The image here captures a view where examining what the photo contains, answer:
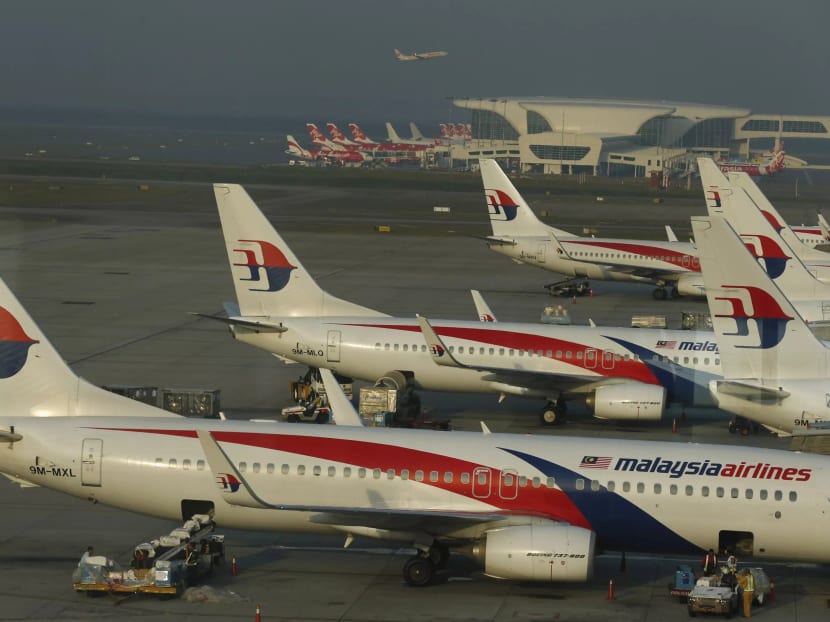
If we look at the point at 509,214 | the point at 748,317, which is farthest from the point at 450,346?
the point at 509,214

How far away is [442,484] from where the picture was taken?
28.4 m

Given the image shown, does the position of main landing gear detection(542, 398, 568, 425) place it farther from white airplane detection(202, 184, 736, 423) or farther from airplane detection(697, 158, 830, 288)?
airplane detection(697, 158, 830, 288)

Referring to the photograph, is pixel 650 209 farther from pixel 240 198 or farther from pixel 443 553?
pixel 443 553

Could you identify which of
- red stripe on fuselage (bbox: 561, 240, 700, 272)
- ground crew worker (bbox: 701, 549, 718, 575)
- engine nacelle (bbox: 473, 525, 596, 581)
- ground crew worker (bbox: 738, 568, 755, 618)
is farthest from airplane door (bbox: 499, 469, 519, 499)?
red stripe on fuselage (bbox: 561, 240, 700, 272)

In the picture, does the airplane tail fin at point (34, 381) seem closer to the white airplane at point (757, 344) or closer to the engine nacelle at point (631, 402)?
the white airplane at point (757, 344)

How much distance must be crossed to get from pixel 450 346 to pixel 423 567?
19.3 metres

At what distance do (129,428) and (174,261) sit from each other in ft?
202

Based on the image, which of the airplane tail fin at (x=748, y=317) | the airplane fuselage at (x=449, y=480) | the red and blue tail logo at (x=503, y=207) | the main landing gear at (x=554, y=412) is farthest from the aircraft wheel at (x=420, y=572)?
the red and blue tail logo at (x=503, y=207)

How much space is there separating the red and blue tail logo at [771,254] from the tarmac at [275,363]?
29.1ft

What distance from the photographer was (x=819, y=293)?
54.7m

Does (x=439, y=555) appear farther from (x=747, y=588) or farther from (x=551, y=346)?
(x=551, y=346)

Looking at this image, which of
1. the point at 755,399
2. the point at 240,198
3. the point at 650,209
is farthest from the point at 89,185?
the point at 755,399

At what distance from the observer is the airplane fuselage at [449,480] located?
1102 inches

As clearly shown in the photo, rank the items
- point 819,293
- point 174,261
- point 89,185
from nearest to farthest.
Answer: point 819,293, point 174,261, point 89,185
